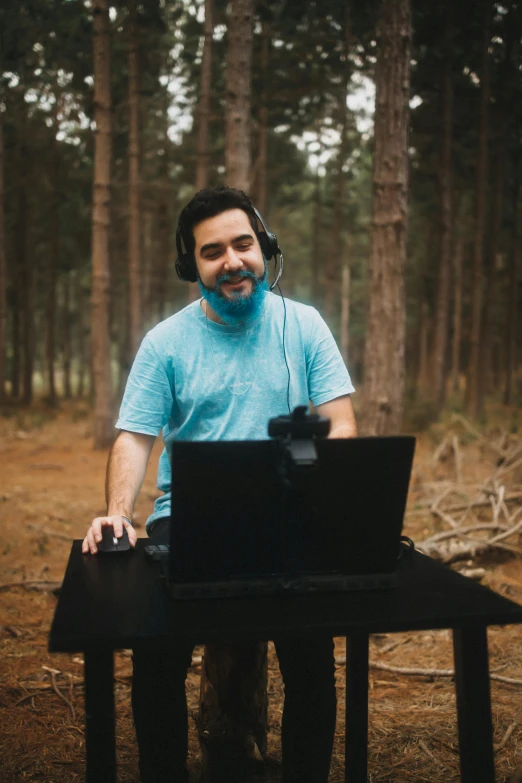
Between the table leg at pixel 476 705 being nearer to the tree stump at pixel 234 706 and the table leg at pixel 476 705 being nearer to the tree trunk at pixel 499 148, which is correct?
the tree stump at pixel 234 706

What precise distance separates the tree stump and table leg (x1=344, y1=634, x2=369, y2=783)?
27.3 inches

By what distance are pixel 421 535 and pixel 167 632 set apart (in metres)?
5.98

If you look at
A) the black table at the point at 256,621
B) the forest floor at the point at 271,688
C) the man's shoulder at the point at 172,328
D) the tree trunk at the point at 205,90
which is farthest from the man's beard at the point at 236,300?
the tree trunk at the point at 205,90

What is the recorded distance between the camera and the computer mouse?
104 inches

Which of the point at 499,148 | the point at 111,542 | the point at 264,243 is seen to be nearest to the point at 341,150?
the point at 499,148

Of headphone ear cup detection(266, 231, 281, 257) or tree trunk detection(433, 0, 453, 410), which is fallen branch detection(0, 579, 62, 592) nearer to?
headphone ear cup detection(266, 231, 281, 257)

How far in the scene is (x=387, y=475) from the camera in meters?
2.05

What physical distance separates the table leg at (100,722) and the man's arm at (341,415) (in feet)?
5.16

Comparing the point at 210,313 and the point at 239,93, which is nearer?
the point at 210,313

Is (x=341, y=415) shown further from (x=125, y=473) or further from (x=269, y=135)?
(x=269, y=135)

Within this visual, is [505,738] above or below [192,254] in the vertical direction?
below

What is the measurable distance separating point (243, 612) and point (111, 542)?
2.59 ft

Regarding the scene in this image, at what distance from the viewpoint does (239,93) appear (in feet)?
31.6

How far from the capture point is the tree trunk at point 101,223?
12844mm
